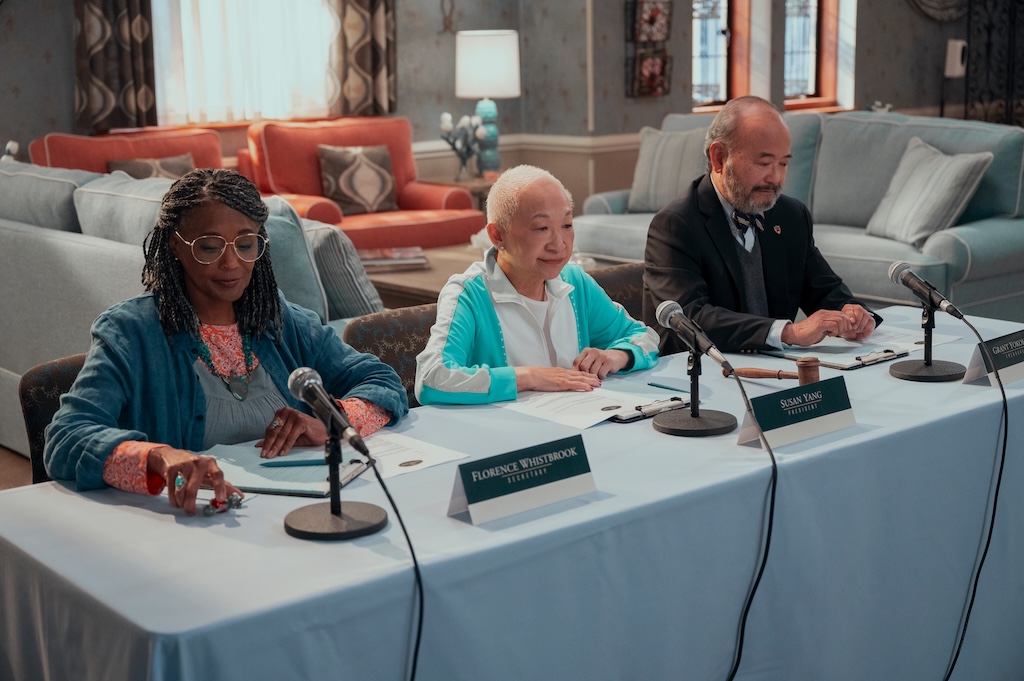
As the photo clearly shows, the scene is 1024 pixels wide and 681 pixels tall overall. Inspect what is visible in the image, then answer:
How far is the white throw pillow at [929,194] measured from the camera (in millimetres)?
4637

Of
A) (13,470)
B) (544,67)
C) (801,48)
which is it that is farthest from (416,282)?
(801,48)

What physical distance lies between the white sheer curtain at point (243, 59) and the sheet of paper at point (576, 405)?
5.23 m

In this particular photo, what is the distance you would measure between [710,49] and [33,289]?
593 centimetres

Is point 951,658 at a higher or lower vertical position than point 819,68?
lower

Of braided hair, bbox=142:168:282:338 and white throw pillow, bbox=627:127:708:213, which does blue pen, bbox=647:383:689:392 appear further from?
white throw pillow, bbox=627:127:708:213

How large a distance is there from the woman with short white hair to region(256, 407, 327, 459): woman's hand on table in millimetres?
310

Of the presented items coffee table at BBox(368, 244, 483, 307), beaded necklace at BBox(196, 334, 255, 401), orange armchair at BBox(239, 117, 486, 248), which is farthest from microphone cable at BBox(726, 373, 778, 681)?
orange armchair at BBox(239, 117, 486, 248)

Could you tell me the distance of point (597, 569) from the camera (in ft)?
4.97

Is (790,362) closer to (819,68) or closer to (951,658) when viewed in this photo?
(951,658)

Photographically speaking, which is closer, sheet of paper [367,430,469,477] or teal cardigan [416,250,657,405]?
sheet of paper [367,430,469,477]

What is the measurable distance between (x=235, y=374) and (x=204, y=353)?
0.06 metres

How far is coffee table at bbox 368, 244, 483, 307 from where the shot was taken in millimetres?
4109

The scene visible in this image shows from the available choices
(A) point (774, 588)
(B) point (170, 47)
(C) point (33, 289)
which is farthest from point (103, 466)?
(B) point (170, 47)

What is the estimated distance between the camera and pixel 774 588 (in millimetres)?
1717
